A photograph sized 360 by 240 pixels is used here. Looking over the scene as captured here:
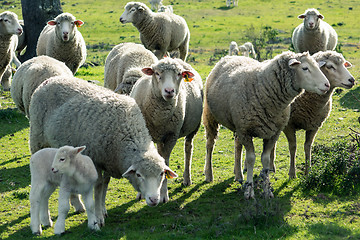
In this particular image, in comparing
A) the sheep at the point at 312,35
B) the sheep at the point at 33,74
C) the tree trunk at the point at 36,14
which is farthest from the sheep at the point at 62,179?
the sheep at the point at 312,35

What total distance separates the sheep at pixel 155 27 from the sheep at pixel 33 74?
4.74m

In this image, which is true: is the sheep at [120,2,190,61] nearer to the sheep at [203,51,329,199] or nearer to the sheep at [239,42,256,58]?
the sheep at [239,42,256,58]

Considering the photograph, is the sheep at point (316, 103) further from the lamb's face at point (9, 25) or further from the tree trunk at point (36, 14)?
the tree trunk at point (36, 14)

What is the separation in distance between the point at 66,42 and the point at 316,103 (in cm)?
624

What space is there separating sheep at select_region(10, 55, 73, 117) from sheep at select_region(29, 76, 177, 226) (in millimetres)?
1522

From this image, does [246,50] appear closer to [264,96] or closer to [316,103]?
[316,103]

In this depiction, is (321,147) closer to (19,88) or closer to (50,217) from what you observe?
(50,217)

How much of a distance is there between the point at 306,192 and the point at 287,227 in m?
1.55

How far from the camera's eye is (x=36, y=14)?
47.3ft

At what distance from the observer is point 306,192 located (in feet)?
26.1

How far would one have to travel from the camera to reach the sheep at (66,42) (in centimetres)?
1179

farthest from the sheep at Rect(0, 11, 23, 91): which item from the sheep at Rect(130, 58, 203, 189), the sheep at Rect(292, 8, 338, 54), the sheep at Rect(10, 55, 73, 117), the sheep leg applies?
the sheep at Rect(292, 8, 338, 54)

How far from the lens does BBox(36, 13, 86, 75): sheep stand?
1179cm

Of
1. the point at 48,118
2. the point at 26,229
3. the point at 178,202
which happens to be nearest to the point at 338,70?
the point at 178,202
